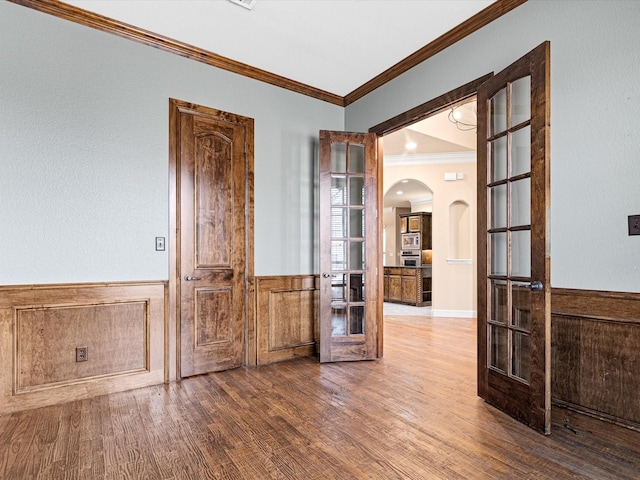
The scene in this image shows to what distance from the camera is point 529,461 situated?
194 cm

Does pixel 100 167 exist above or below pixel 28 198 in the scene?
above

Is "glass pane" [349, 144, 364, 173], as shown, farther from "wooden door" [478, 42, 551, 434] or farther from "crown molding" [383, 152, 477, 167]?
"crown molding" [383, 152, 477, 167]

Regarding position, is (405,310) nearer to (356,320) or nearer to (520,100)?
(356,320)

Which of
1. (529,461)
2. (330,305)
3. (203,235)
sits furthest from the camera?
(330,305)

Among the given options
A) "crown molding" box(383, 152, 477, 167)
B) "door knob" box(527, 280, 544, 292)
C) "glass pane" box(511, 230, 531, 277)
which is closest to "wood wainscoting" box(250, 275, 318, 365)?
"glass pane" box(511, 230, 531, 277)

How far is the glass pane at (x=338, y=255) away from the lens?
12.7ft

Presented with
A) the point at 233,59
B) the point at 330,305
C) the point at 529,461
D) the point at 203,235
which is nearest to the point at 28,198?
the point at 203,235

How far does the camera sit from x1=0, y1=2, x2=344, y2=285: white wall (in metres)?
2.63

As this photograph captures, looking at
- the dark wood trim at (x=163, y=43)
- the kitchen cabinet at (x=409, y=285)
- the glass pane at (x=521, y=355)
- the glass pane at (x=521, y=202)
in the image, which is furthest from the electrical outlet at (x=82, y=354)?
the kitchen cabinet at (x=409, y=285)

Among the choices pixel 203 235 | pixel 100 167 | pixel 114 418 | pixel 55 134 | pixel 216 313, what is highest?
pixel 55 134

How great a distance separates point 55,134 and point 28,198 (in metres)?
0.51

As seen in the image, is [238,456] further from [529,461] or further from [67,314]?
[67,314]

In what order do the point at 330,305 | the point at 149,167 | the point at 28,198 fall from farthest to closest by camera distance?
the point at 330,305, the point at 149,167, the point at 28,198

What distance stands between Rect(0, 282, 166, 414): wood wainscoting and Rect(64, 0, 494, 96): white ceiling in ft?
7.04
